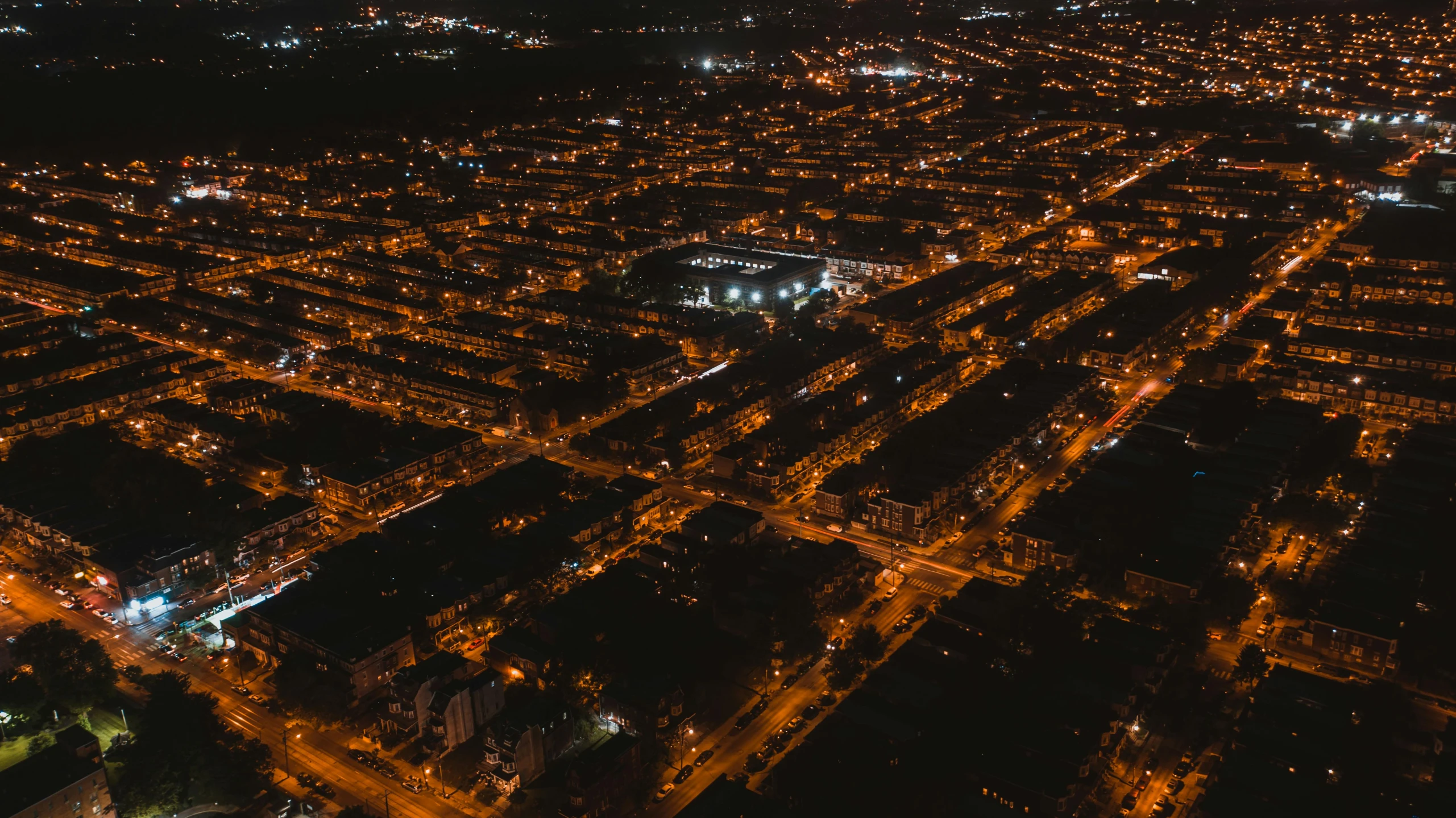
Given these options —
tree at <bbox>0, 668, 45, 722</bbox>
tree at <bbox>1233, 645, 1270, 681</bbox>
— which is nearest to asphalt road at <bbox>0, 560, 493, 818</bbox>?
tree at <bbox>0, 668, 45, 722</bbox>

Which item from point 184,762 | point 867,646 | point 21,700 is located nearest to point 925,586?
point 867,646

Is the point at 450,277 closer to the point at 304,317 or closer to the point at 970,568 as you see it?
the point at 304,317

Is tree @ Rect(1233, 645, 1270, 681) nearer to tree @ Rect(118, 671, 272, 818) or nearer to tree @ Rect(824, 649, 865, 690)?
tree @ Rect(824, 649, 865, 690)

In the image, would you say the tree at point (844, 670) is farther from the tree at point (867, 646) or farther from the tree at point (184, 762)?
the tree at point (184, 762)

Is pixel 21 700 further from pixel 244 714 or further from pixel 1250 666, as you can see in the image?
pixel 1250 666

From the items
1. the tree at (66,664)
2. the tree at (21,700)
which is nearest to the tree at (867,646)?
the tree at (66,664)

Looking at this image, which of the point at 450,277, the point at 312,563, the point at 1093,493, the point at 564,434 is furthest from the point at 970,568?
the point at 450,277

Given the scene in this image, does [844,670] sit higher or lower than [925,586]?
higher

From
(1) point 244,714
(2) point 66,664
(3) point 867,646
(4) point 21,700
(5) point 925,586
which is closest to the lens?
(4) point 21,700
